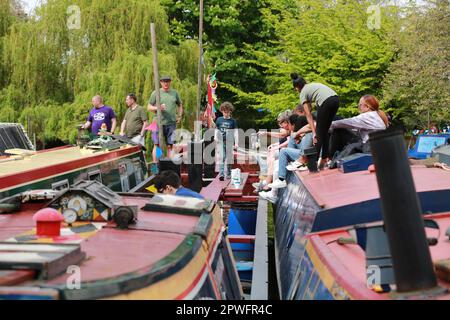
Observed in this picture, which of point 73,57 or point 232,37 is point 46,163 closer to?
point 73,57

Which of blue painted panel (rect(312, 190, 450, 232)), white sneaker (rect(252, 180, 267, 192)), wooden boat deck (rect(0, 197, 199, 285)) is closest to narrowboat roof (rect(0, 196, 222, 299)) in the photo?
wooden boat deck (rect(0, 197, 199, 285))

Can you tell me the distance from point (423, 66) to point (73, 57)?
12104mm

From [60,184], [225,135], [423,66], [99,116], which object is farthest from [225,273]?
[423,66]

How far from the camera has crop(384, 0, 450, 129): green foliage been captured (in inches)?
992

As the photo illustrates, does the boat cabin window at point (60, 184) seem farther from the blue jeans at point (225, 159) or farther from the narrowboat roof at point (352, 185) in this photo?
the blue jeans at point (225, 159)

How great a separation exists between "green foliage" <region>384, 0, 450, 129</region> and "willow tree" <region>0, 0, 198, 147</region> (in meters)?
8.25

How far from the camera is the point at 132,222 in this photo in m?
3.79

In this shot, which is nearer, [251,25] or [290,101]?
[290,101]

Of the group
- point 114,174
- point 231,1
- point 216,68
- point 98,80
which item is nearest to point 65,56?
point 98,80

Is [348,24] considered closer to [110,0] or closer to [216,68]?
[216,68]

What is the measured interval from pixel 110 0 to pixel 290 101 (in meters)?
11.0

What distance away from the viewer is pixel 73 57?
2470 cm

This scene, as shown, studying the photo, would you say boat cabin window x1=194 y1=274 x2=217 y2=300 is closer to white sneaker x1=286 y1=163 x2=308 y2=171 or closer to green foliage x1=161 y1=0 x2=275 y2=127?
white sneaker x1=286 y1=163 x2=308 y2=171

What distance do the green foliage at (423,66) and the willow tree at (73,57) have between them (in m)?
8.25
